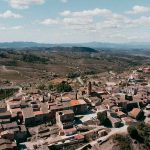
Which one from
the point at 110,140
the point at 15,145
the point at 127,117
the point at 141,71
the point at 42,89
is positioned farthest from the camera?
the point at 141,71

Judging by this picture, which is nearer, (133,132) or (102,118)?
(133,132)

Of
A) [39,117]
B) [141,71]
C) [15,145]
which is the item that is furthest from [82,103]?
[141,71]

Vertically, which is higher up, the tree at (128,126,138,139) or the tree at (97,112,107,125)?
the tree at (97,112,107,125)

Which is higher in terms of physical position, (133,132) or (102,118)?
(102,118)

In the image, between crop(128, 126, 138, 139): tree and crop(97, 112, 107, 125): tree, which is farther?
crop(97, 112, 107, 125): tree

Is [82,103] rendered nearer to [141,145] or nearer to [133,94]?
[141,145]

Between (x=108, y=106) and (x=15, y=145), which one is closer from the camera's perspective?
(x=15, y=145)

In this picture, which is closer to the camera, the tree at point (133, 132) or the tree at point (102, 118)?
the tree at point (133, 132)

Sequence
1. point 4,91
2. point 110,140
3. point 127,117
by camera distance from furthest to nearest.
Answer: point 4,91 → point 127,117 → point 110,140

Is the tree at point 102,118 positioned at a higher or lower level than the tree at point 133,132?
higher

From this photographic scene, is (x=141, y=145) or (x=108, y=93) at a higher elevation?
(x=108, y=93)

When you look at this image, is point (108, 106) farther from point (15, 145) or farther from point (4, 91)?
point (4, 91)
